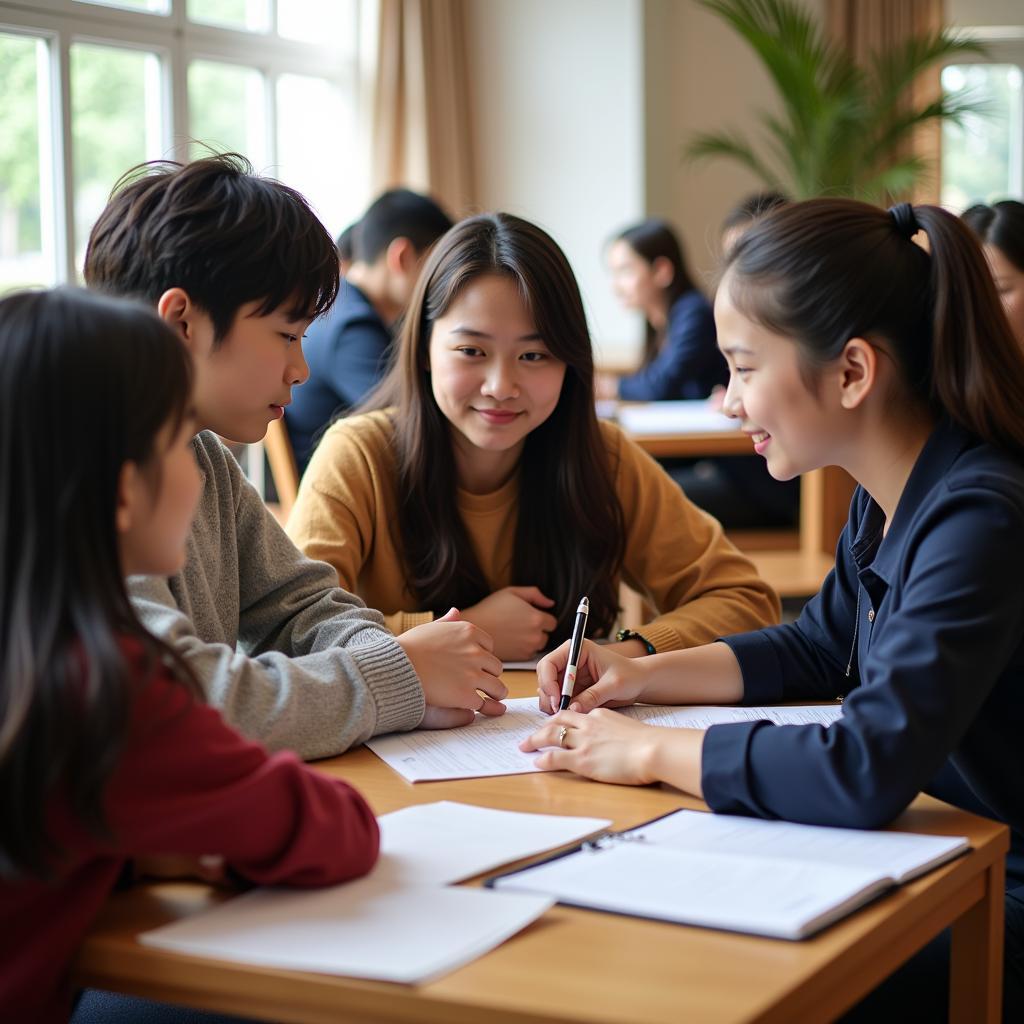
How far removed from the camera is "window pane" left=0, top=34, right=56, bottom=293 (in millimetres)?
4328

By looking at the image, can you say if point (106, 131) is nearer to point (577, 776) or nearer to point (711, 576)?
point (711, 576)

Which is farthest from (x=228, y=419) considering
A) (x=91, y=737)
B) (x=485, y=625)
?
(x=91, y=737)

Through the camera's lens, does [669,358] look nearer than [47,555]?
No

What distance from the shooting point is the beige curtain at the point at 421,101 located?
5598 mm

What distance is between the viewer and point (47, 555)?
33.4 inches

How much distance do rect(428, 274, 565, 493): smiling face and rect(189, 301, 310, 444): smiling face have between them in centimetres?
43

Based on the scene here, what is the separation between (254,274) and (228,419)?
0.16 meters

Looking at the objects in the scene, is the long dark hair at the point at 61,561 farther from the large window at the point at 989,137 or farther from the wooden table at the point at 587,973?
the large window at the point at 989,137

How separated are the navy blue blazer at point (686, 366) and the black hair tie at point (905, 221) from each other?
369cm

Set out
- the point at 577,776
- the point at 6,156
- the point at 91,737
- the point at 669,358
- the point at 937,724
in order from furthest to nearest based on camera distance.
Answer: the point at 669,358
the point at 6,156
the point at 577,776
the point at 937,724
the point at 91,737

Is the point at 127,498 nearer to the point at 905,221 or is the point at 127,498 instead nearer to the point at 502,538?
the point at 905,221

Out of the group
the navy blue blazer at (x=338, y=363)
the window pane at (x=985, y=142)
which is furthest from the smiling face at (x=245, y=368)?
the window pane at (x=985, y=142)

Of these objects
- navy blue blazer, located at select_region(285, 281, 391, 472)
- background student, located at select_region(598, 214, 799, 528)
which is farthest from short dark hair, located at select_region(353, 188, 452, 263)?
background student, located at select_region(598, 214, 799, 528)

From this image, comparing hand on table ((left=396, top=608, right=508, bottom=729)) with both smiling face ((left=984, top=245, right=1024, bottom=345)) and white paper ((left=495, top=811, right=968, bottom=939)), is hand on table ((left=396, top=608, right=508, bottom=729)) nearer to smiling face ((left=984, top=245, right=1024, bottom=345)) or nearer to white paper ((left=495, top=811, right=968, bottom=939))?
white paper ((left=495, top=811, right=968, bottom=939))
